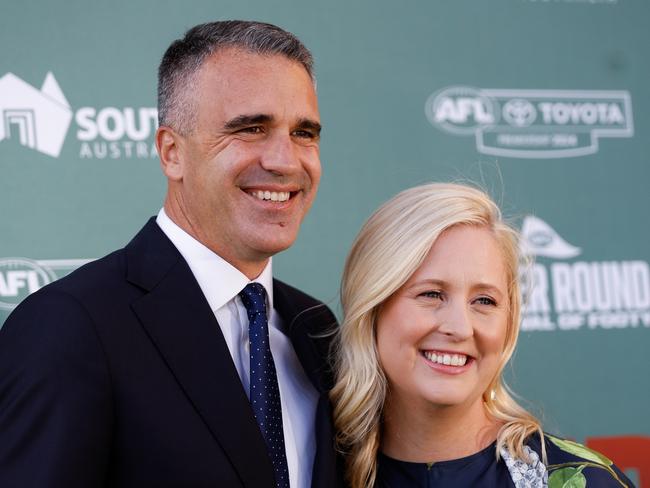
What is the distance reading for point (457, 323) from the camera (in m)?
1.91

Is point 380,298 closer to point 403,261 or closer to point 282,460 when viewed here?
point 403,261

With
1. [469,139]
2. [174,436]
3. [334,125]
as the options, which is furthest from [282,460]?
[469,139]

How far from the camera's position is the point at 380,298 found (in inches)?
79.3

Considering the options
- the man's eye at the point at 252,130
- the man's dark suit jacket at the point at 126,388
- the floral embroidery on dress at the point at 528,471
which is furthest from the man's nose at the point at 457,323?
the man's eye at the point at 252,130

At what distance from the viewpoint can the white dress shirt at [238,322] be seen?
6.22 feet

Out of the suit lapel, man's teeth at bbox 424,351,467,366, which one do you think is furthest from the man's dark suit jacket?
man's teeth at bbox 424,351,467,366

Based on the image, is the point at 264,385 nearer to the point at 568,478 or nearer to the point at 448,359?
the point at 448,359

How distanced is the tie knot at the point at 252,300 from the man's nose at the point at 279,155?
256 mm

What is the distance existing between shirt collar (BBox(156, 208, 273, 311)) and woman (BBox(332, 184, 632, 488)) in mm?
315

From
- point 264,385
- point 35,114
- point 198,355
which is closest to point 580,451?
point 264,385

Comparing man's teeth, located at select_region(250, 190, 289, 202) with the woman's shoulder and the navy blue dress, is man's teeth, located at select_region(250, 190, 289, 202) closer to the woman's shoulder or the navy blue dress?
the navy blue dress

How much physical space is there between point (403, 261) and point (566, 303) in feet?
4.73

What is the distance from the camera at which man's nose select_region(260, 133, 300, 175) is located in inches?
75.7

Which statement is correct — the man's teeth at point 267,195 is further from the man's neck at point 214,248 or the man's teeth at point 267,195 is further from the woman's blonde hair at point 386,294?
the woman's blonde hair at point 386,294
